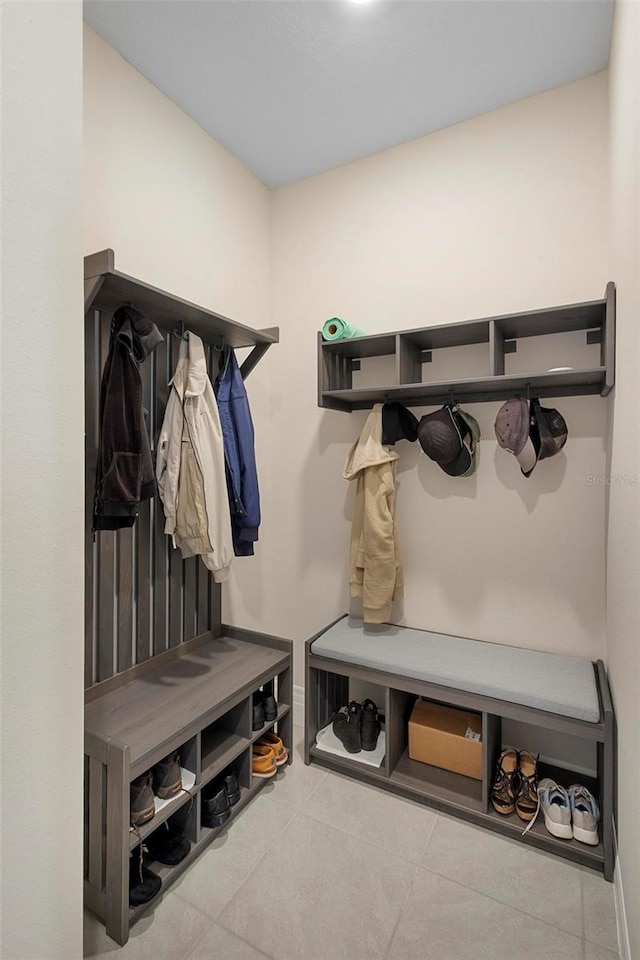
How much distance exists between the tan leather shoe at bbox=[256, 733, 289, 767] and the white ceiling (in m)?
2.82

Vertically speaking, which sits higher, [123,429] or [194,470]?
[123,429]

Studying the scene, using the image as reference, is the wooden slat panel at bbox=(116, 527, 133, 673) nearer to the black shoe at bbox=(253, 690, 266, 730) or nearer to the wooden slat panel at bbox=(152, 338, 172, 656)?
the wooden slat panel at bbox=(152, 338, 172, 656)

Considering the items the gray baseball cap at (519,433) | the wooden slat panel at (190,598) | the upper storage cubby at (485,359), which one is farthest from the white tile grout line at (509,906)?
the upper storage cubby at (485,359)

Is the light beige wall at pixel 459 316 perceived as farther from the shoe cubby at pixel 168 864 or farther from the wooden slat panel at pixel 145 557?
the shoe cubby at pixel 168 864

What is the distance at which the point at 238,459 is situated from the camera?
202 centimetres

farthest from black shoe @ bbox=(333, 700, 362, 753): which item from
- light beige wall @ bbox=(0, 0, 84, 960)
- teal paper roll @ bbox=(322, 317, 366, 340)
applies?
teal paper roll @ bbox=(322, 317, 366, 340)

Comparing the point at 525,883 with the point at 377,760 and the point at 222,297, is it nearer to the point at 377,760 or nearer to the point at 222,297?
the point at 377,760

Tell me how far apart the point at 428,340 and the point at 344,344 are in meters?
0.39

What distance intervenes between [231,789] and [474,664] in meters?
1.08

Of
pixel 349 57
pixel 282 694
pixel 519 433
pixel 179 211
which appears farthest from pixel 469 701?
pixel 349 57

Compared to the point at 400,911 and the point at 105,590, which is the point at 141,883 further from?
the point at 105,590

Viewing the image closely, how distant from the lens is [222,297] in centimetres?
248

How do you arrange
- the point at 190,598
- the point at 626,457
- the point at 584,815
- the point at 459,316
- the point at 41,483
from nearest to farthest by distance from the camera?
1. the point at 41,483
2. the point at 626,457
3. the point at 584,815
4. the point at 190,598
5. the point at 459,316

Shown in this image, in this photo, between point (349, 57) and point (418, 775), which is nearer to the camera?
point (349, 57)
